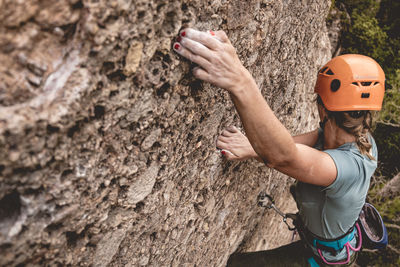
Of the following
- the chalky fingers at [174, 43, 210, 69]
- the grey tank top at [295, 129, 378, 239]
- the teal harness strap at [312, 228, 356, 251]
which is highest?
the chalky fingers at [174, 43, 210, 69]

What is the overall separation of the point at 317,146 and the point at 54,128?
7.19ft

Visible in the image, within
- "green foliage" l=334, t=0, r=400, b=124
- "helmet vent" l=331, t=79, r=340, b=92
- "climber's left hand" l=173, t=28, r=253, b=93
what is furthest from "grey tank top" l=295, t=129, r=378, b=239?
"green foliage" l=334, t=0, r=400, b=124

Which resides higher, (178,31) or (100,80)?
(178,31)

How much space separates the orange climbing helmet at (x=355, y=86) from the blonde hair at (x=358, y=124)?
2.2 inches

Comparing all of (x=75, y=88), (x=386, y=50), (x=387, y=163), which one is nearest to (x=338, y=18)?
(x=386, y=50)

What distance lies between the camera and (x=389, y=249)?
806 cm

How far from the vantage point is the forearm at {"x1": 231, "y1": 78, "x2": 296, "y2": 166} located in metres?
1.58

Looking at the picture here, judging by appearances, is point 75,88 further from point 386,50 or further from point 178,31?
point 386,50

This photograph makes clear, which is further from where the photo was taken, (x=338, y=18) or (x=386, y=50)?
(x=386, y=50)

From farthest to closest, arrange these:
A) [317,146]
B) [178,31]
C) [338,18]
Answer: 1. [338,18]
2. [317,146]
3. [178,31]

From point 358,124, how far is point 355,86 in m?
0.28

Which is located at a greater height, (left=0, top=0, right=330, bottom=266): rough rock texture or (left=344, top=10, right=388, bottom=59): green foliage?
(left=0, top=0, right=330, bottom=266): rough rock texture

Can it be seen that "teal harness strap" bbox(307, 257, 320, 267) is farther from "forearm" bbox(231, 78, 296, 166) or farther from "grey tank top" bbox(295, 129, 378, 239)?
"forearm" bbox(231, 78, 296, 166)

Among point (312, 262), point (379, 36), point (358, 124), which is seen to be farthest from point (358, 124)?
point (379, 36)
